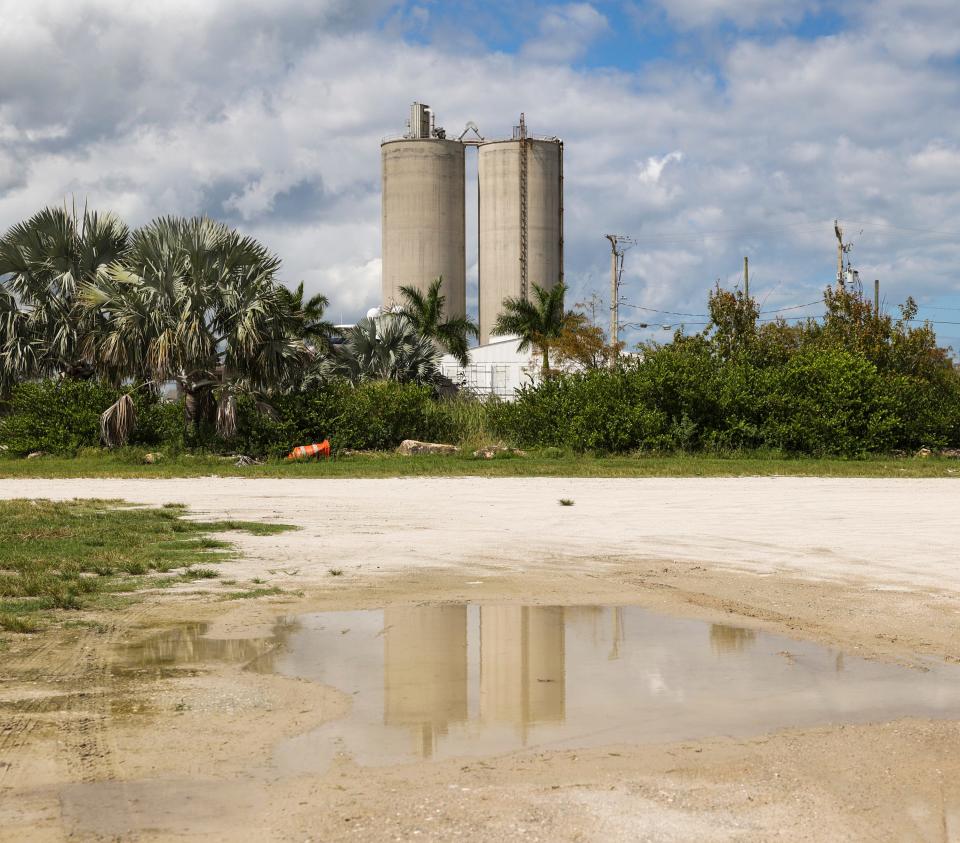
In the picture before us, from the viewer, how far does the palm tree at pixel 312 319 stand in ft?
93.6

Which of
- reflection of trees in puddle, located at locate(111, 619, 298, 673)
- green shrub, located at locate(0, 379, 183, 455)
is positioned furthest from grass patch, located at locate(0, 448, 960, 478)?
reflection of trees in puddle, located at locate(111, 619, 298, 673)

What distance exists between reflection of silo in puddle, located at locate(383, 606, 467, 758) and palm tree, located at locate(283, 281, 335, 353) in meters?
21.0

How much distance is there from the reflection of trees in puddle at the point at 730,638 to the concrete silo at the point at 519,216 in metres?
60.0

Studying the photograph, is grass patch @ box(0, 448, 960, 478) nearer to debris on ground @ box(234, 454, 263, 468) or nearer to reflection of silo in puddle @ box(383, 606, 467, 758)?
debris on ground @ box(234, 454, 263, 468)

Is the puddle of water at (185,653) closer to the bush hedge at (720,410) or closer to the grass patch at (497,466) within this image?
the grass patch at (497,466)

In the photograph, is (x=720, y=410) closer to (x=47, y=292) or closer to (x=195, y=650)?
(x=47, y=292)

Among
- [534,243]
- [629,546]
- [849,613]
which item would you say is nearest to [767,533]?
[629,546]

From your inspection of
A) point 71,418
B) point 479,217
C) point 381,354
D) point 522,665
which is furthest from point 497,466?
point 479,217

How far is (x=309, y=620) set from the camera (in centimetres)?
776

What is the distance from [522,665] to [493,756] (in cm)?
172

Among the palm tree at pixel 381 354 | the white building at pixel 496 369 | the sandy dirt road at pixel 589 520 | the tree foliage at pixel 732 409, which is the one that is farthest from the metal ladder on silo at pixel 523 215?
the sandy dirt road at pixel 589 520

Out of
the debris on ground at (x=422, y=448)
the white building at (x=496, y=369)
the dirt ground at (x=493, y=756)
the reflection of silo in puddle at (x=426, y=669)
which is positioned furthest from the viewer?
the white building at (x=496, y=369)

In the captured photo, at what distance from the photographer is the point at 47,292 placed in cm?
3080

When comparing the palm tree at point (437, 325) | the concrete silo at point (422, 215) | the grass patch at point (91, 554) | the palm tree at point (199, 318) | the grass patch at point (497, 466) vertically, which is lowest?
the grass patch at point (91, 554)
